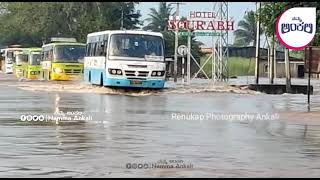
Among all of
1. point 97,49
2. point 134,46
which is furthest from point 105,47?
point 97,49

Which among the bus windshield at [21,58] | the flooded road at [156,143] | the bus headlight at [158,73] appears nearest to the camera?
the flooded road at [156,143]

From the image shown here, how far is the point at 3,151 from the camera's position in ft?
39.1

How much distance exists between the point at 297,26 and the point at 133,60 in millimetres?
9317

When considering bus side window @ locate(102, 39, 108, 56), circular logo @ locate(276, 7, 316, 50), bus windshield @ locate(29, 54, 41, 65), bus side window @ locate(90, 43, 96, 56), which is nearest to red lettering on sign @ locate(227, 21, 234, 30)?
bus side window @ locate(90, 43, 96, 56)

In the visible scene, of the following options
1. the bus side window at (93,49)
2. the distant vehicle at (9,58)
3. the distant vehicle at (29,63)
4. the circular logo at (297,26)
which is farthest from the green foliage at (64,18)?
the circular logo at (297,26)

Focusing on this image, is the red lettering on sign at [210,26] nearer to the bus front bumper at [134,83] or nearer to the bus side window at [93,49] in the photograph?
the bus side window at [93,49]

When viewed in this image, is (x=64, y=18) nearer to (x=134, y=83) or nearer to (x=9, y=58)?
(x=9, y=58)

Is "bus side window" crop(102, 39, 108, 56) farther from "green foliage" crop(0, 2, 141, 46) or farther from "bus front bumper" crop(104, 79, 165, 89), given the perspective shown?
"green foliage" crop(0, 2, 141, 46)

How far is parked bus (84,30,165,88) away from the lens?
31.7 metres

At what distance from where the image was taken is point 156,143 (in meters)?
13.5

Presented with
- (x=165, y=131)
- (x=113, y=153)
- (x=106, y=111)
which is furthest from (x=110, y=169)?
(x=106, y=111)

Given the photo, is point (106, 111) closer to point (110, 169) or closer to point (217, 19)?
point (110, 169)

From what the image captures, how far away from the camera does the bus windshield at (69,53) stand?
4344 centimetres

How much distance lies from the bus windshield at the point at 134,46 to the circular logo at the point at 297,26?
7630mm
